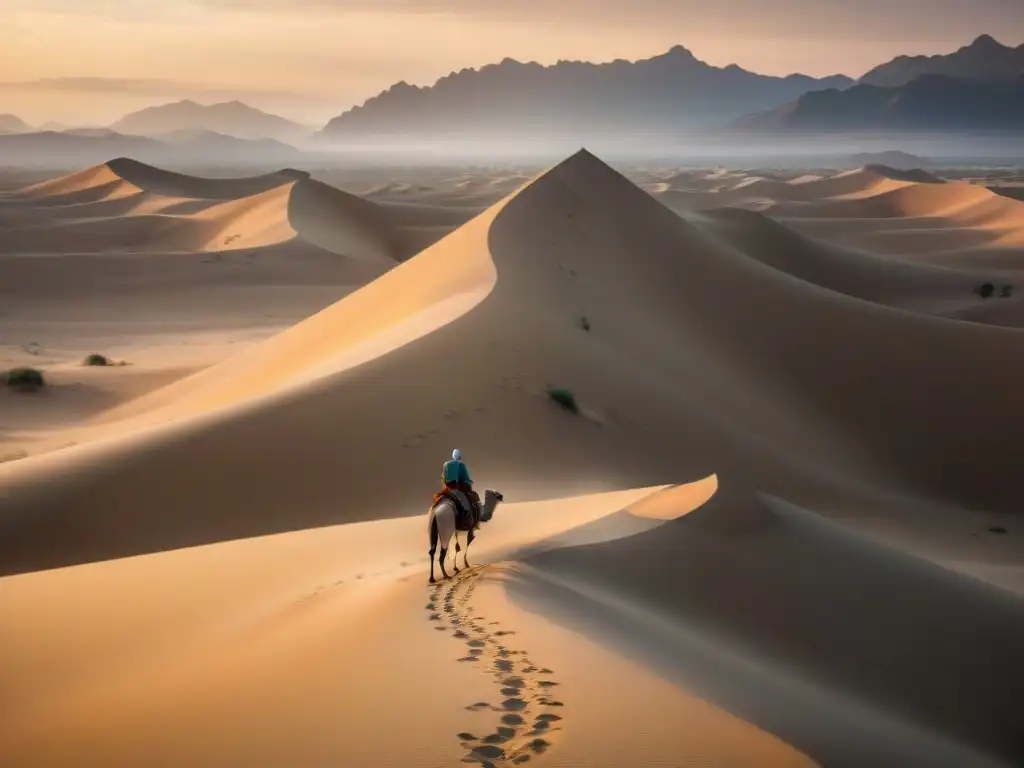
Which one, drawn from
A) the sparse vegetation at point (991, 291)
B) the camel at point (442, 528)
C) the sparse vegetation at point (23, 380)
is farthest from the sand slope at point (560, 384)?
the sparse vegetation at point (991, 291)

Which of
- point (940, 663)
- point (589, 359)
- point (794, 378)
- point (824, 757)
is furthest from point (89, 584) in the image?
point (794, 378)

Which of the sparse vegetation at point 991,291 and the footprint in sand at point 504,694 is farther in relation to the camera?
the sparse vegetation at point 991,291

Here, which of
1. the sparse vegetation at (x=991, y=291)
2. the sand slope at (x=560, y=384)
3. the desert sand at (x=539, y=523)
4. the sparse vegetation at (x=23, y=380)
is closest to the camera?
the desert sand at (x=539, y=523)

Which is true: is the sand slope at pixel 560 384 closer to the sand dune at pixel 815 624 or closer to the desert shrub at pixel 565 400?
the desert shrub at pixel 565 400

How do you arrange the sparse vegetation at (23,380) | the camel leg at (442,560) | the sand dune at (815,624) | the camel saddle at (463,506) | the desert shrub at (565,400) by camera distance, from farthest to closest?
the sparse vegetation at (23,380)
the desert shrub at (565,400)
the camel saddle at (463,506)
the camel leg at (442,560)
the sand dune at (815,624)

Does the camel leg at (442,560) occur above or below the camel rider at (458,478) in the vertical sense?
below

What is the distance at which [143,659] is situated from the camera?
6.58m

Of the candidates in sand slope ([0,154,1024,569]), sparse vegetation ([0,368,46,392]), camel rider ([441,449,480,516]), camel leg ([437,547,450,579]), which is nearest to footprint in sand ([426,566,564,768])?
camel leg ([437,547,450,579])

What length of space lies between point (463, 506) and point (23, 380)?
1885cm

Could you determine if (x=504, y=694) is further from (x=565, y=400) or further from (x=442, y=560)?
(x=565, y=400)

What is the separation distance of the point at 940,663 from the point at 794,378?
13921 millimetres

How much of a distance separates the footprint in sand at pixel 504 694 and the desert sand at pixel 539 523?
0.02 metres

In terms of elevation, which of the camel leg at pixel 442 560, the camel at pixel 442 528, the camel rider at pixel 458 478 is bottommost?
the camel leg at pixel 442 560

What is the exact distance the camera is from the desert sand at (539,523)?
5.32 meters
